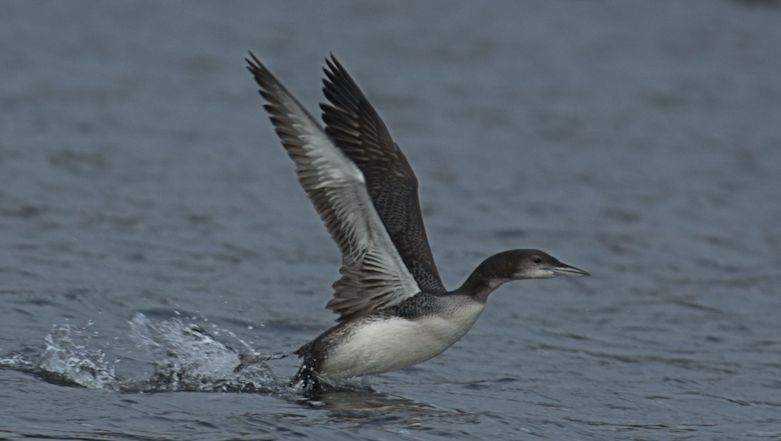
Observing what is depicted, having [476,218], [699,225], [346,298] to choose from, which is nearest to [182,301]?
[346,298]

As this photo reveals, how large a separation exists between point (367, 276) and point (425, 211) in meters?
5.18

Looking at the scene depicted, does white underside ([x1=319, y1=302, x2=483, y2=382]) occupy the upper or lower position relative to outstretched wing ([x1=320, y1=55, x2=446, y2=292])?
lower

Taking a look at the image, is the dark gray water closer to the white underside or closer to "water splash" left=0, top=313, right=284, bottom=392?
"water splash" left=0, top=313, right=284, bottom=392

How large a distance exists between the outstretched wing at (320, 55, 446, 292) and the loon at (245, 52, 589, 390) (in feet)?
0.56

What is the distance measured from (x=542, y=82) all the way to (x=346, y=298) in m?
10.7

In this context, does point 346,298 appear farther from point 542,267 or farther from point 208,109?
point 208,109

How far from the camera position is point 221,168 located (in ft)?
46.5

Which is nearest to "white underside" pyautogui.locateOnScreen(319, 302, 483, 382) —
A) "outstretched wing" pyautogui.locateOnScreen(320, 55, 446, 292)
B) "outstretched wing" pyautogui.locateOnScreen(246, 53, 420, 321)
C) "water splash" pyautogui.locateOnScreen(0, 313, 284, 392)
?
"outstretched wing" pyautogui.locateOnScreen(246, 53, 420, 321)

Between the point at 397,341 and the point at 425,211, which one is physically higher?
the point at 425,211

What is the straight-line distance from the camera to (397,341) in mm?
8203

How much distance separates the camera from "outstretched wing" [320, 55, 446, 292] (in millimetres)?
8930

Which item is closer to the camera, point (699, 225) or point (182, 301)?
point (182, 301)

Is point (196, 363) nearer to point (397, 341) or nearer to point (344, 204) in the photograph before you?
point (397, 341)

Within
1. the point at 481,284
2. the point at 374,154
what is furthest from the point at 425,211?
the point at 481,284
